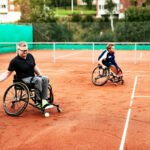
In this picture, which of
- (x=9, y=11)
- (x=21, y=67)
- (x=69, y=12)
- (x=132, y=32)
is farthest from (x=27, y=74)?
(x=69, y=12)

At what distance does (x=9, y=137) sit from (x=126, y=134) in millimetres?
1692

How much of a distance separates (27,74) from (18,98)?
462 mm

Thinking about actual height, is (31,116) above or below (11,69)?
→ below

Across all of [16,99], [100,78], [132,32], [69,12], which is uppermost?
[69,12]

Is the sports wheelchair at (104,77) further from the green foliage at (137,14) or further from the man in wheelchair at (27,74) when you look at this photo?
the green foliage at (137,14)

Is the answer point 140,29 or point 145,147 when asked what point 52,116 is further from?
point 140,29

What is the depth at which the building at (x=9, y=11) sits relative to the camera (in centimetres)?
6795

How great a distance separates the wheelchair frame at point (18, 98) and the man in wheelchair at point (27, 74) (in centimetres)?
10

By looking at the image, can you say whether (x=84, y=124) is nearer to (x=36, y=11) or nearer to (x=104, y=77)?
(x=104, y=77)

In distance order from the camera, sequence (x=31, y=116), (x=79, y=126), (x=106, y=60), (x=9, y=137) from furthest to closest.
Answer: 1. (x=106, y=60)
2. (x=31, y=116)
3. (x=79, y=126)
4. (x=9, y=137)

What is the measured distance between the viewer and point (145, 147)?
558cm

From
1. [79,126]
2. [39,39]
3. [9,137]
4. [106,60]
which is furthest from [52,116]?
[39,39]

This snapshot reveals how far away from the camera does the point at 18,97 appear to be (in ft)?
25.4

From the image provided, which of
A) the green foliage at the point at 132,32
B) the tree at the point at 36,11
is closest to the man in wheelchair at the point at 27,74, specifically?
the green foliage at the point at 132,32
